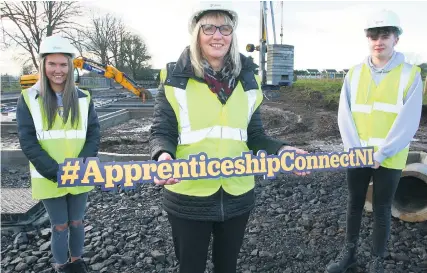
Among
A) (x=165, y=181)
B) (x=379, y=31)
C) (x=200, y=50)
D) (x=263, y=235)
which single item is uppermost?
(x=379, y=31)

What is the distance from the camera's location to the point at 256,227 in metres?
4.47

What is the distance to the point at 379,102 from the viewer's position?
3.05 m

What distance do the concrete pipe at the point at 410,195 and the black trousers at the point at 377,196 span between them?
1379mm

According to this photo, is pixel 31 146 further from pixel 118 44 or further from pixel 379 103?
pixel 118 44

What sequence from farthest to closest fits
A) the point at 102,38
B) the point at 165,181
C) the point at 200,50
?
the point at 102,38 < the point at 200,50 < the point at 165,181

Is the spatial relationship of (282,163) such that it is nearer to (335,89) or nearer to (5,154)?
(5,154)

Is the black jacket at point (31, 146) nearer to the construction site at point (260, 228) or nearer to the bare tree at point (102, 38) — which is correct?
the construction site at point (260, 228)

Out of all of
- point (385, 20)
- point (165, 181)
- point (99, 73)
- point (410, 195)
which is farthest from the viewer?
point (99, 73)

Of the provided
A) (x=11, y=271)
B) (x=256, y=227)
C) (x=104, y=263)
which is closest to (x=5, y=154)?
(x=11, y=271)

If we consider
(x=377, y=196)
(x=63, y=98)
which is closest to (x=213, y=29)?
(x=63, y=98)

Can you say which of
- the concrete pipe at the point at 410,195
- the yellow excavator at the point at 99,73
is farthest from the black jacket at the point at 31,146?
the yellow excavator at the point at 99,73

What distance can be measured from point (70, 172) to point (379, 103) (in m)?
2.62

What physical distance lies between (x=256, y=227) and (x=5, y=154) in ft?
19.7

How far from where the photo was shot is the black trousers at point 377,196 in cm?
307
